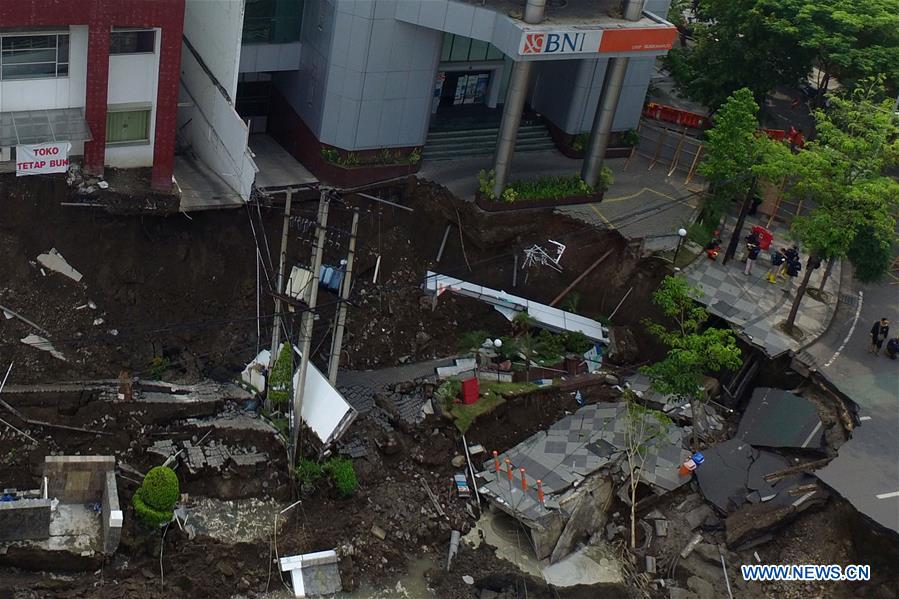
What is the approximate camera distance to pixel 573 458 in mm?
43531

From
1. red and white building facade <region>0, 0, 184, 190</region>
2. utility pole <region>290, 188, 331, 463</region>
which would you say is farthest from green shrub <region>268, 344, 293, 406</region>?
red and white building facade <region>0, 0, 184, 190</region>

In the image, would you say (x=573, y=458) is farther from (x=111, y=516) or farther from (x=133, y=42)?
(x=133, y=42)

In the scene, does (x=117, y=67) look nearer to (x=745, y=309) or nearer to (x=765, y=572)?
(x=745, y=309)

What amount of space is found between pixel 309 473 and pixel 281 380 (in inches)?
145

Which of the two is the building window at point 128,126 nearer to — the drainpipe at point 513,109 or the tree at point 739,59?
the drainpipe at point 513,109

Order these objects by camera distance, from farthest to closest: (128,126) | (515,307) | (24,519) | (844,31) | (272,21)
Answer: (844,31), (515,307), (272,21), (128,126), (24,519)

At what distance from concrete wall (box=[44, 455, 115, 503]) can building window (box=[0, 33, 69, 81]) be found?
46.8ft

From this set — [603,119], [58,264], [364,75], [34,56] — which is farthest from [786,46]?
[58,264]

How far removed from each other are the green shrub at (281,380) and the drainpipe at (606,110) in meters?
16.6

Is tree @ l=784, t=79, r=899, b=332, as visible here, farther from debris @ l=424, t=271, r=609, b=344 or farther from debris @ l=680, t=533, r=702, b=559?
debris @ l=680, t=533, r=702, b=559

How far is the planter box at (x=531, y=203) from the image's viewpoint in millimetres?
48750

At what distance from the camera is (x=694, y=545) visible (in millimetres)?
41094

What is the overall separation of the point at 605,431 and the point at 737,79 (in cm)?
2107

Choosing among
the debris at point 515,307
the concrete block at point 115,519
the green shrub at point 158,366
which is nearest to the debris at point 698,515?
the debris at point 515,307
